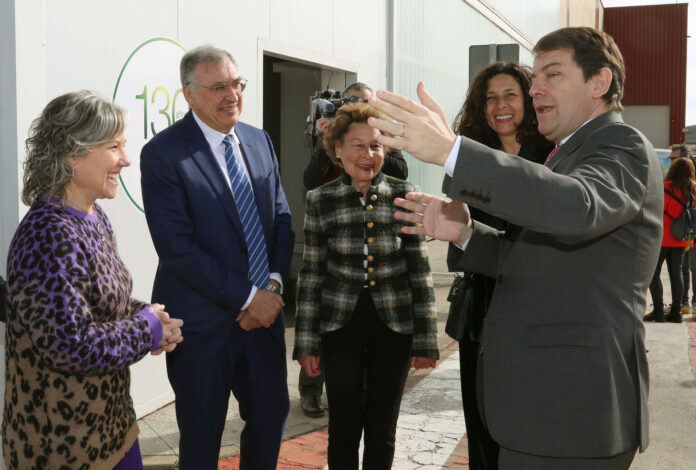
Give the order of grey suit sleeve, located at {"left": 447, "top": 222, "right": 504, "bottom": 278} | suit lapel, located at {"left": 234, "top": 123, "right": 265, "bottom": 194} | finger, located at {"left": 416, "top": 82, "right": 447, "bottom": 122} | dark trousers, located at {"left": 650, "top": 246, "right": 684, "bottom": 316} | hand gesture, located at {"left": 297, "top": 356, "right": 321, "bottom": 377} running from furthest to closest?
dark trousers, located at {"left": 650, "top": 246, "right": 684, "bottom": 316}
hand gesture, located at {"left": 297, "top": 356, "right": 321, "bottom": 377}
suit lapel, located at {"left": 234, "top": 123, "right": 265, "bottom": 194}
grey suit sleeve, located at {"left": 447, "top": 222, "right": 504, "bottom": 278}
finger, located at {"left": 416, "top": 82, "right": 447, "bottom": 122}

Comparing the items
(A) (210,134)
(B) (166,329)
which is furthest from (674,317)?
(B) (166,329)

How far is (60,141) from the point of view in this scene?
2213 mm

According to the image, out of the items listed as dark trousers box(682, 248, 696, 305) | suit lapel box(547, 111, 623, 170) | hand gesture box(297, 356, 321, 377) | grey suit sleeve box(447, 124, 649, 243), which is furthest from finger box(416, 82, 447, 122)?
dark trousers box(682, 248, 696, 305)

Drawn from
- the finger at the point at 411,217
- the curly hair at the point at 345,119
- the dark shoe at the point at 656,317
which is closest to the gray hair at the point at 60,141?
the finger at the point at 411,217

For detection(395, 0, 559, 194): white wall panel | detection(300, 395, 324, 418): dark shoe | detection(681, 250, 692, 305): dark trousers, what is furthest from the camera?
detection(395, 0, 559, 194): white wall panel

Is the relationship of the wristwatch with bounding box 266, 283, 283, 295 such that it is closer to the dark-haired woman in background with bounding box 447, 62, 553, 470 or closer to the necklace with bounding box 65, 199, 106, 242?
the dark-haired woman in background with bounding box 447, 62, 553, 470

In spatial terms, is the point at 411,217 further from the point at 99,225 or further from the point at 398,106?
the point at 99,225

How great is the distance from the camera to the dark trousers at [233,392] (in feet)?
9.89

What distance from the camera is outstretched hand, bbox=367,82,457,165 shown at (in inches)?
65.1

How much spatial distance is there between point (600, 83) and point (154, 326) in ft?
5.25

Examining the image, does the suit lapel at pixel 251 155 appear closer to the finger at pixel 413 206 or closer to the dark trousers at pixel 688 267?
the finger at pixel 413 206

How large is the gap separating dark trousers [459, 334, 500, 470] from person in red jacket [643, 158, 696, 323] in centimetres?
664

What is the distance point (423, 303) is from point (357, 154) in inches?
30.2

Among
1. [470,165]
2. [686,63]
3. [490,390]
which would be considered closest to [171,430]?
[490,390]
